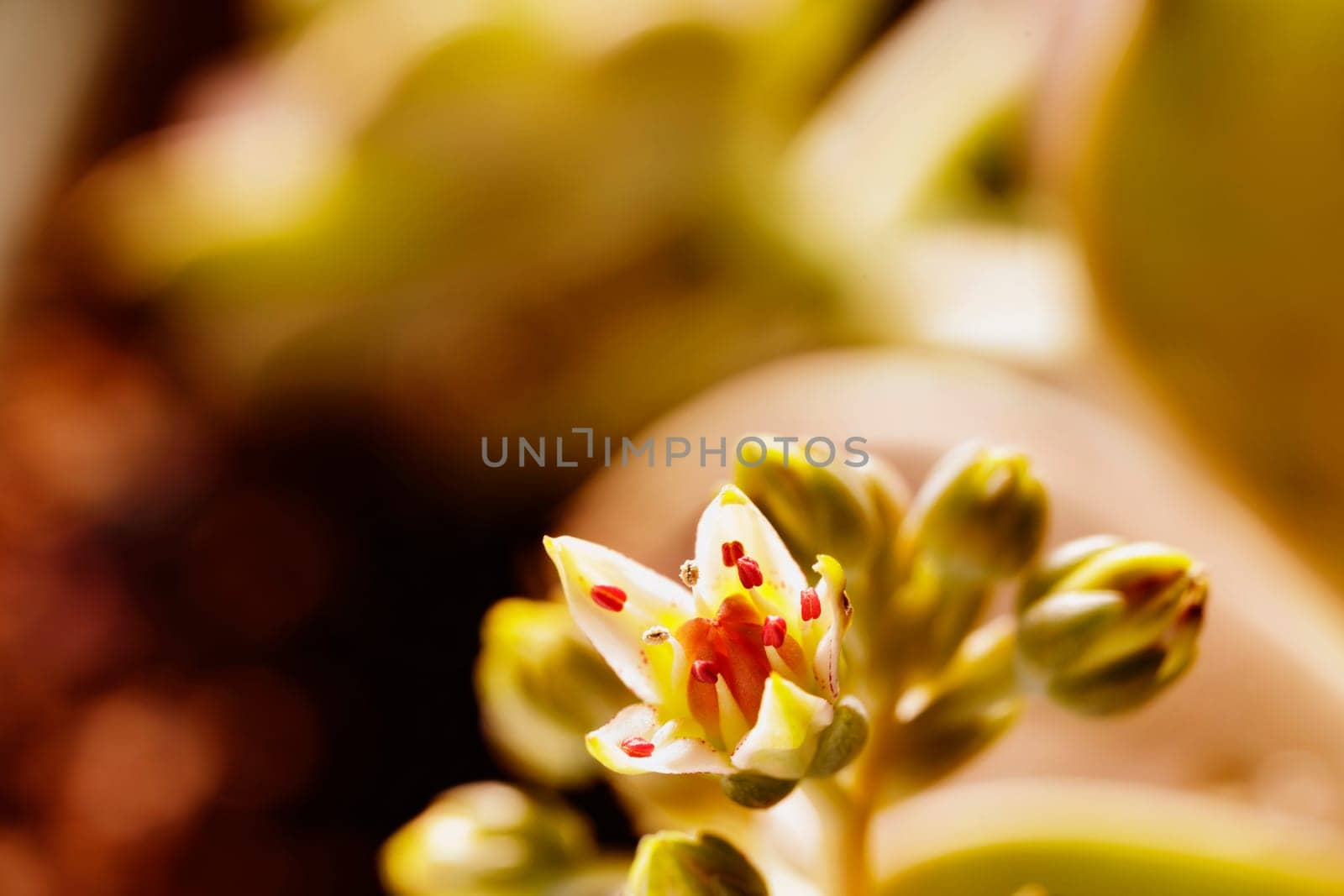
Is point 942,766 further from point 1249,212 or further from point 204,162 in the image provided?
point 204,162

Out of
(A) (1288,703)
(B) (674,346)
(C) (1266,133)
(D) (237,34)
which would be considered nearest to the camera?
(C) (1266,133)

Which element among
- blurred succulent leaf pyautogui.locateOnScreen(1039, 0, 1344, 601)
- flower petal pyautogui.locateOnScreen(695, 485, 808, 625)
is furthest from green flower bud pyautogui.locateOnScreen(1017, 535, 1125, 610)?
blurred succulent leaf pyautogui.locateOnScreen(1039, 0, 1344, 601)

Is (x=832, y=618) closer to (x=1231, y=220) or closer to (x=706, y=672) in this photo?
(x=706, y=672)

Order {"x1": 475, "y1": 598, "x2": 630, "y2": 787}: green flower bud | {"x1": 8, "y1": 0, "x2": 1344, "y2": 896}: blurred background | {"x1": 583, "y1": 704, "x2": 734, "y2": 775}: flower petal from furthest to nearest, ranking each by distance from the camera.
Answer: {"x1": 8, "y1": 0, "x2": 1344, "y2": 896}: blurred background, {"x1": 475, "y1": 598, "x2": 630, "y2": 787}: green flower bud, {"x1": 583, "y1": 704, "x2": 734, "y2": 775}: flower petal

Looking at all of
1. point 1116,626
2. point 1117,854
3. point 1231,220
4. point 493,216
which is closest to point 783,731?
point 1116,626

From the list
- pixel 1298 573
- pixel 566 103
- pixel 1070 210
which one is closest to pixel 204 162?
pixel 566 103

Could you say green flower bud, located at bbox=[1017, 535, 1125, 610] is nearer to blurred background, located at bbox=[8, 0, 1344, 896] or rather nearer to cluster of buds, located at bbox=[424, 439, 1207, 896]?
cluster of buds, located at bbox=[424, 439, 1207, 896]
